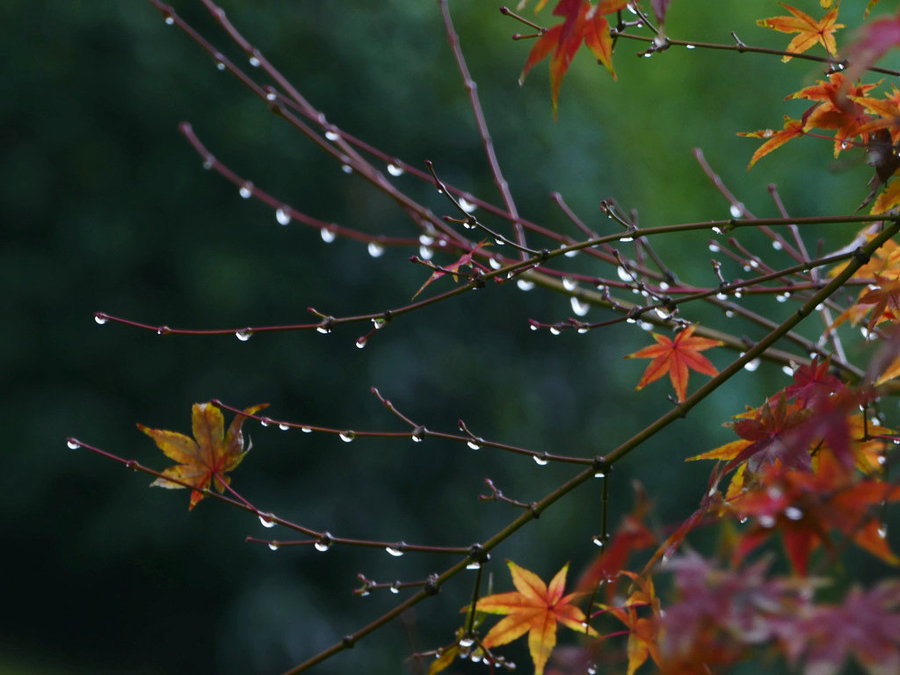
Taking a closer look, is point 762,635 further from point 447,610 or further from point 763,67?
point 763,67

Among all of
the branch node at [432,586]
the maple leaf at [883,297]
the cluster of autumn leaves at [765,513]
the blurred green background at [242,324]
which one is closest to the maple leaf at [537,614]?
the cluster of autumn leaves at [765,513]

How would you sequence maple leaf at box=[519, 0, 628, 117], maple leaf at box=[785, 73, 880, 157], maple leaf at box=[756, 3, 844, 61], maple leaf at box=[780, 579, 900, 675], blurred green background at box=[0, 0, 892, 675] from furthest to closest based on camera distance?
blurred green background at box=[0, 0, 892, 675] < maple leaf at box=[756, 3, 844, 61] < maple leaf at box=[785, 73, 880, 157] < maple leaf at box=[519, 0, 628, 117] < maple leaf at box=[780, 579, 900, 675]

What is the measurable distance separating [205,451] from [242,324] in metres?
3.41

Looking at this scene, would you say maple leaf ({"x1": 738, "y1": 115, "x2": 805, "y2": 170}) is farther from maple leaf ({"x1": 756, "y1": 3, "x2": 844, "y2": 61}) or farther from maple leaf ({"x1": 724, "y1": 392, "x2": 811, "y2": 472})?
maple leaf ({"x1": 724, "y1": 392, "x2": 811, "y2": 472})

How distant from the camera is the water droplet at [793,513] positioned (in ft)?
1.44

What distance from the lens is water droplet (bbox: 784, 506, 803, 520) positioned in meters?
0.44

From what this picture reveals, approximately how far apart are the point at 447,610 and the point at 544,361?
145 cm

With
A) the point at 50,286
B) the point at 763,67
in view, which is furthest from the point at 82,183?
the point at 763,67

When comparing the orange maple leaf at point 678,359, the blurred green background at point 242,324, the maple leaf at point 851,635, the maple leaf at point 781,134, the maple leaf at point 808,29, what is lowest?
the blurred green background at point 242,324

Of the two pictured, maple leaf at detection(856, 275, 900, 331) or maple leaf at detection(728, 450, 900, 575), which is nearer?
maple leaf at detection(728, 450, 900, 575)

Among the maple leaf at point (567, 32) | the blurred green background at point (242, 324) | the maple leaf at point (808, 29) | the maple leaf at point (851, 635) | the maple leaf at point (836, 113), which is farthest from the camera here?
the blurred green background at point (242, 324)

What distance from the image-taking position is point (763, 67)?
754 centimetres

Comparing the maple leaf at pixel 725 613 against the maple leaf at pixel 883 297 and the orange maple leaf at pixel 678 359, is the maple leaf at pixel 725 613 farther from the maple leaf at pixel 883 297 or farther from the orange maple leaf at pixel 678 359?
the orange maple leaf at pixel 678 359

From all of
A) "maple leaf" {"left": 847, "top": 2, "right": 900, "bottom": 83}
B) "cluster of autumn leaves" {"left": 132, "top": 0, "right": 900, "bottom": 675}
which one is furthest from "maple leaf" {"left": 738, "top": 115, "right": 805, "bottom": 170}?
"maple leaf" {"left": 847, "top": 2, "right": 900, "bottom": 83}
